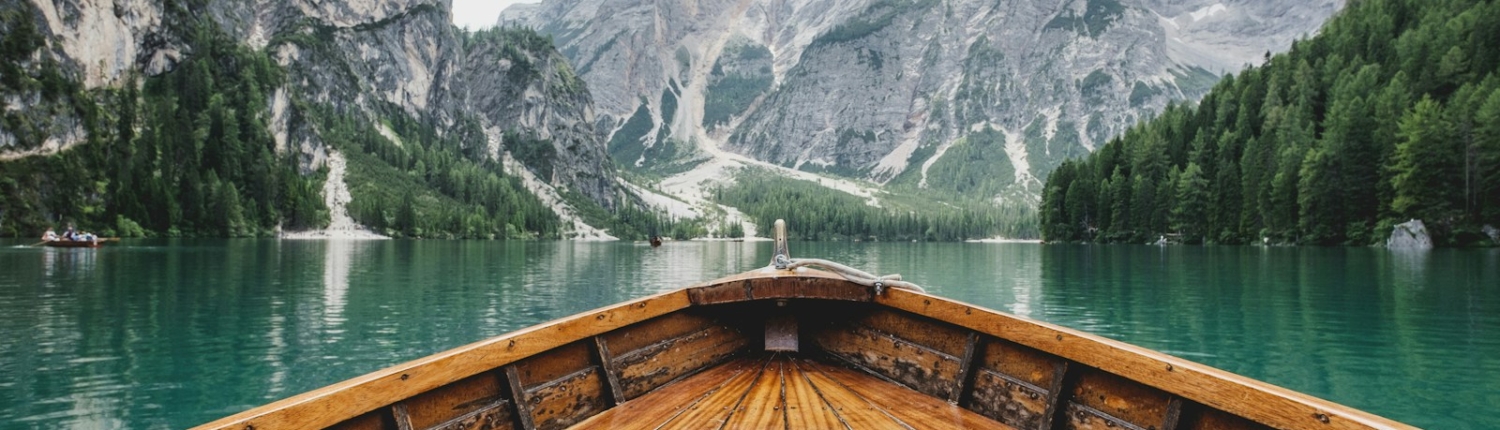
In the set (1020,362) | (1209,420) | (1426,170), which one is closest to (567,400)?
(1020,362)

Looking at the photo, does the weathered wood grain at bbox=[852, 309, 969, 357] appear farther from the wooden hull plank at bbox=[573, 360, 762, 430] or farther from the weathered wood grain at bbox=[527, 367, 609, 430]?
the weathered wood grain at bbox=[527, 367, 609, 430]

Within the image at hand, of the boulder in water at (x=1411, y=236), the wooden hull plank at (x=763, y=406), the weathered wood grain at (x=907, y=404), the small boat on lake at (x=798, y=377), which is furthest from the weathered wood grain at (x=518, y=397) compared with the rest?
the boulder in water at (x=1411, y=236)

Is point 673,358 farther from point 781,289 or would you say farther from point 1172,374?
point 1172,374

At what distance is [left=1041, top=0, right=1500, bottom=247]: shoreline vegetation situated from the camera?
251 ft

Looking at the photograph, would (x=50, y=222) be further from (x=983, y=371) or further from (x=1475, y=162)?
(x=1475, y=162)

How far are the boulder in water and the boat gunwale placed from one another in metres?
95.2

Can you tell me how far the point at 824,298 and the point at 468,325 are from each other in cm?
2340

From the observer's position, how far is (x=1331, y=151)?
87312 millimetres

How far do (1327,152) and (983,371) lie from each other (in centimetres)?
10434

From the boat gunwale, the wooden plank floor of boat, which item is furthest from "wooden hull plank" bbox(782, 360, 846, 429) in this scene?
the boat gunwale

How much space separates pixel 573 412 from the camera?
804 centimetres

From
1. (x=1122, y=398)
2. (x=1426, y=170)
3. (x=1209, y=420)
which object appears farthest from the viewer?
(x=1426, y=170)

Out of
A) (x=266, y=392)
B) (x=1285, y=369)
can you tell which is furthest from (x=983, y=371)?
(x=266, y=392)

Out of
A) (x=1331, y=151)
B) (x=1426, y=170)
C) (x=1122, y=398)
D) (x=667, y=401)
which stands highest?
(x=1331, y=151)
